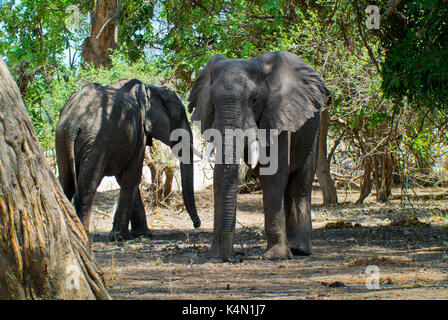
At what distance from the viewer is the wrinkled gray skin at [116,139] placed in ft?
30.0

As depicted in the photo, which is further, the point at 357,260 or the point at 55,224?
the point at 357,260

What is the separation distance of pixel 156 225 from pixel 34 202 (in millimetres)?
9020

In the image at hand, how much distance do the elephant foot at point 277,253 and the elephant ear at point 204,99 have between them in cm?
179

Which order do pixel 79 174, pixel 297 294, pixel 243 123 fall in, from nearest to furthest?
pixel 297 294 < pixel 243 123 < pixel 79 174

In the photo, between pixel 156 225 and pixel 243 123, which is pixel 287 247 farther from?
pixel 156 225

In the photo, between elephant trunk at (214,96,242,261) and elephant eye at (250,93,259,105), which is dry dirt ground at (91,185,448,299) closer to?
elephant trunk at (214,96,242,261)

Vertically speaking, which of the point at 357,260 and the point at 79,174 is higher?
the point at 79,174

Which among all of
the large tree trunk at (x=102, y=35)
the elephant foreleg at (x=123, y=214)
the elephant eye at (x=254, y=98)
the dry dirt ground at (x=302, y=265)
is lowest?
the dry dirt ground at (x=302, y=265)

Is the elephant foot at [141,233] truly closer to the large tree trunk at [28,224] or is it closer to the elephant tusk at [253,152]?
the elephant tusk at [253,152]

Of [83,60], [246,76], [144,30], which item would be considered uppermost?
[144,30]

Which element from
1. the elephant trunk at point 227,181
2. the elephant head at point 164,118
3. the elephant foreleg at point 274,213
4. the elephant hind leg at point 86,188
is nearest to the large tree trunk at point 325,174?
the elephant head at point 164,118

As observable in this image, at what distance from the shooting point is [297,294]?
553 cm

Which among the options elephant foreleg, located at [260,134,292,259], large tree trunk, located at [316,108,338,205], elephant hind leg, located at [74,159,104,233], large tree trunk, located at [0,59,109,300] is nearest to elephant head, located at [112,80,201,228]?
elephant hind leg, located at [74,159,104,233]

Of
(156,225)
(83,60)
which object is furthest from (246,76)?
(83,60)
